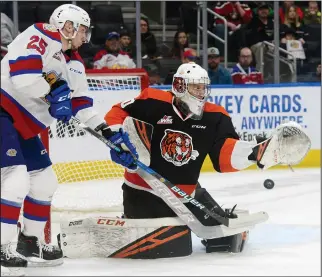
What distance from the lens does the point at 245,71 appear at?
25.5ft

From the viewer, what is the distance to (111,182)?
5.84 meters

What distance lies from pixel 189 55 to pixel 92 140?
1.54 meters

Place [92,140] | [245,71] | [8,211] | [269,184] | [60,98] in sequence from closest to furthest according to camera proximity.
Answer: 1. [8,211]
2. [60,98]
3. [269,184]
4. [92,140]
5. [245,71]

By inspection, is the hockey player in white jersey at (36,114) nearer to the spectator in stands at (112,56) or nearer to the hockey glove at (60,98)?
the hockey glove at (60,98)

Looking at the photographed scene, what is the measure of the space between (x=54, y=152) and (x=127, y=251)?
78.8 inches

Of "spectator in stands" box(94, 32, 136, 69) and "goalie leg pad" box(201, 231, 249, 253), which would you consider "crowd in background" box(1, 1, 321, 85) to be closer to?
"spectator in stands" box(94, 32, 136, 69)

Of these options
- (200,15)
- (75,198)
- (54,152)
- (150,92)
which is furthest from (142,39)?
(150,92)

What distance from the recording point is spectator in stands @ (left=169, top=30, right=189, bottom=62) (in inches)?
306

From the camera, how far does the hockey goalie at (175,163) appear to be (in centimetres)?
411

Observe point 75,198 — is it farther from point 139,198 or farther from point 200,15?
point 200,15

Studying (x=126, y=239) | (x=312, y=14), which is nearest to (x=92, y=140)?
(x=126, y=239)

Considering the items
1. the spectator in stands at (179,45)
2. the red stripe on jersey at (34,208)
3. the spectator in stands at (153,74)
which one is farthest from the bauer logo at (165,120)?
the spectator in stands at (179,45)

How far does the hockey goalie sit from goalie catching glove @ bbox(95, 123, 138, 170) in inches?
4.4

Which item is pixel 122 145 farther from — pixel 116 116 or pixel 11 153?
pixel 11 153
